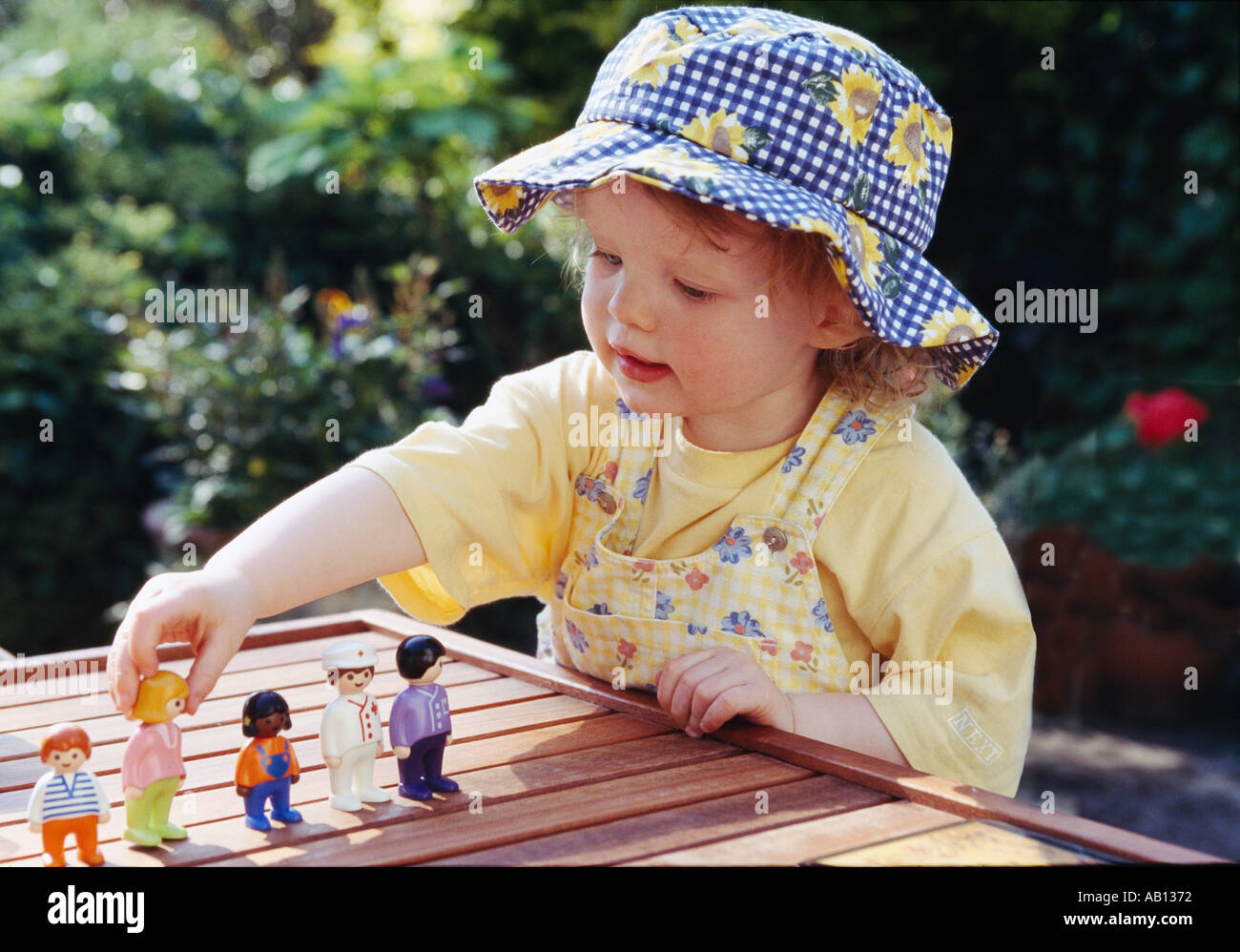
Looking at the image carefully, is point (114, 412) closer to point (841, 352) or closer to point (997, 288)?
point (997, 288)

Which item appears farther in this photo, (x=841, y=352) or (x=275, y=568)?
(x=841, y=352)

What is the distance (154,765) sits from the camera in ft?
3.77

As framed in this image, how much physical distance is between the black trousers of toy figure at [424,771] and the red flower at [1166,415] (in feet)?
11.3

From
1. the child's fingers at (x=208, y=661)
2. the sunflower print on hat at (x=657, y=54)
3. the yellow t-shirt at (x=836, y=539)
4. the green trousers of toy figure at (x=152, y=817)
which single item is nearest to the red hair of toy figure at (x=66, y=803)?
the green trousers of toy figure at (x=152, y=817)

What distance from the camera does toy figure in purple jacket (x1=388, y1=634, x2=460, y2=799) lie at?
1276 millimetres

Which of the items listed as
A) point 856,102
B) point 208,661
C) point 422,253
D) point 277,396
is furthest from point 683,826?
point 422,253

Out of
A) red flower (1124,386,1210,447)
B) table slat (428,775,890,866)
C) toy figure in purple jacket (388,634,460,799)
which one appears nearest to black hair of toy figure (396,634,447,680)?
toy figure in purple jacket (388,634,460,799)

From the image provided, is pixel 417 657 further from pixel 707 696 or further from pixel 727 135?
pixel 727 135

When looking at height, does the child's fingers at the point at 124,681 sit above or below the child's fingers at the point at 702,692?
above

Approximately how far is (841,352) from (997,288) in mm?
3048

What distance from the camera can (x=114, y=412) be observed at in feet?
16.5

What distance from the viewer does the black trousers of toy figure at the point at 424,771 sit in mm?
1277

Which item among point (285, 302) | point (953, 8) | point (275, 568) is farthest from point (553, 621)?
point (953, 8)

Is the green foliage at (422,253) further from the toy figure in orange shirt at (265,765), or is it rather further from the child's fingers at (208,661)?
the toy figure in orange shirt at (265,765)
